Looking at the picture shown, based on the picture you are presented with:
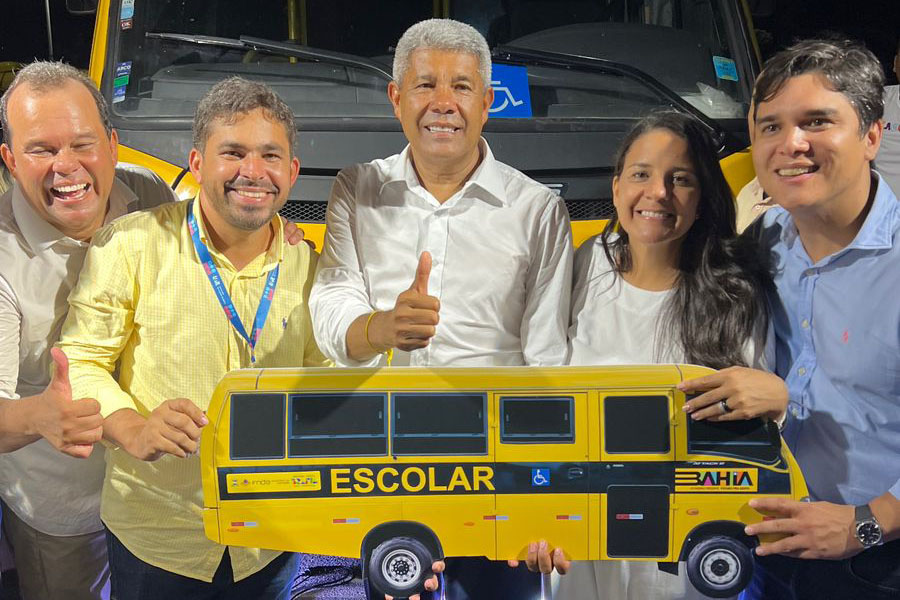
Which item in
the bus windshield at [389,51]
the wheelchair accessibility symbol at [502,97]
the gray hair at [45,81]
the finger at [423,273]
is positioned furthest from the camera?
the bus windshield at [389,51]

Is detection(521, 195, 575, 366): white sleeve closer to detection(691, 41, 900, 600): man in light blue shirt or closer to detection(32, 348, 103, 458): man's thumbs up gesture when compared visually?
detection(691, 41, 900, 600): man in light blue shirt

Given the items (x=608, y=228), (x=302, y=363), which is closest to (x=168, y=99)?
(x=302, y=363)

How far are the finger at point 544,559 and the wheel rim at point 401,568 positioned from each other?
241 millimetres

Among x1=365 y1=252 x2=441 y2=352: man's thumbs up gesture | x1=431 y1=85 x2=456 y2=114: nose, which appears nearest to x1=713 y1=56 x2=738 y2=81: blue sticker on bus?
x1=431 y1=85 x2=456 y2=114: nose

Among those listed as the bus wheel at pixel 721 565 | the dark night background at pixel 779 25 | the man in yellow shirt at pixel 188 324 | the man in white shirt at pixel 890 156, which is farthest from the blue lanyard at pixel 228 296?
the dark night background at pixel 779 25

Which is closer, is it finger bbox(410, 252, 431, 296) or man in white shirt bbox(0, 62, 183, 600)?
finger bbox(410, 252, 431, 296)

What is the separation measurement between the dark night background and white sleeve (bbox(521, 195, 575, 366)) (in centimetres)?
242

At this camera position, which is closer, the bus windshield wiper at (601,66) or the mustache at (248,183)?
the mustache at (248,183)

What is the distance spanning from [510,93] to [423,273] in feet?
3.51

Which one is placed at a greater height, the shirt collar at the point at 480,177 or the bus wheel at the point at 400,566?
the shirt collar at the point at 480,177

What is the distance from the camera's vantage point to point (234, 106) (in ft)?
6.28

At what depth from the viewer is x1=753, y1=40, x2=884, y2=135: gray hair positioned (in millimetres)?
1812

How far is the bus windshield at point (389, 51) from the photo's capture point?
2768mm

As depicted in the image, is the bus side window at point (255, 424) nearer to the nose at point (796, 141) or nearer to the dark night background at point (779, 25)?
the nose at point (796, 141)
